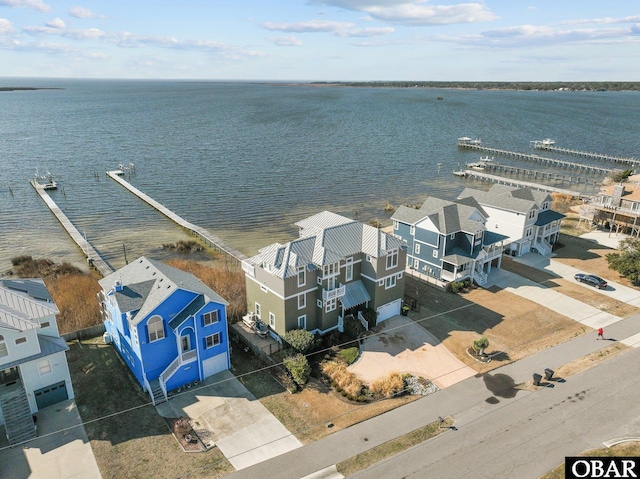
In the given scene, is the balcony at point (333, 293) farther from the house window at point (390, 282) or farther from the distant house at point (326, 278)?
the house window at point (390, 282)

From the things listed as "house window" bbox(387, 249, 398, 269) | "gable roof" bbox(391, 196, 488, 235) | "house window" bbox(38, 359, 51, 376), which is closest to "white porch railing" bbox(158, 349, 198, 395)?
"house window" bbox(38, 359, 51, 376)

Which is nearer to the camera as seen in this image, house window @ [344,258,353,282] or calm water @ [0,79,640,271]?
house window @ [344,258,353,282]

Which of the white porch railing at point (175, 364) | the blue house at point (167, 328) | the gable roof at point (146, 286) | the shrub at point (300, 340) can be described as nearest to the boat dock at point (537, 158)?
the shrub at point (300, 340)

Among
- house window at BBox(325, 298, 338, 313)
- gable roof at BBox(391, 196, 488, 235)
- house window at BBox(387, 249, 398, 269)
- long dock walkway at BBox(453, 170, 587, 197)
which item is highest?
gable roof at BBox(391, 196, 488, 235)

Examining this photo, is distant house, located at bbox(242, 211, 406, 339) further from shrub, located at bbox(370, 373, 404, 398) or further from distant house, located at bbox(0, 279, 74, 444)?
distant house, located at bbox(0, 279, 74, 444)

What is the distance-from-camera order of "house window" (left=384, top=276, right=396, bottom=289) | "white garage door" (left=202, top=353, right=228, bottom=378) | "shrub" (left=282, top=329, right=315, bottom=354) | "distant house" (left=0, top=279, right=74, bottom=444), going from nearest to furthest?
"distant house" (left=0, top=279, right=74, bottom=444)
"white garage door" (left=202, top=353, right=228, bottom=378)
"shrub" (left=282, top=329, right=315, bottom=354)
"house window" (left=384, top=276, right=396, bottom=289)

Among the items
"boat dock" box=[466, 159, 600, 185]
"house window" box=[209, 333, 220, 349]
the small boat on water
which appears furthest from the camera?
"boat dock" box=[466, 159, 600, 185]
